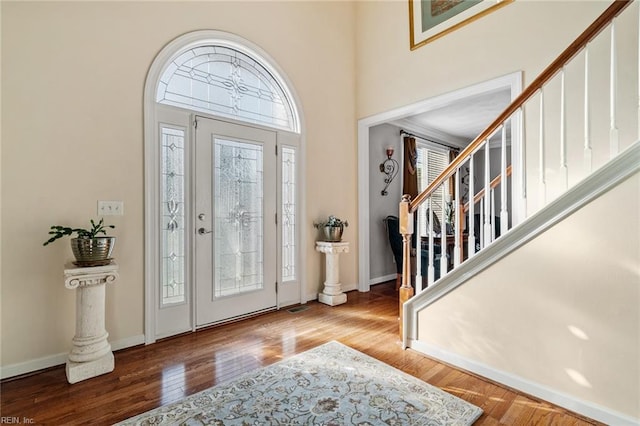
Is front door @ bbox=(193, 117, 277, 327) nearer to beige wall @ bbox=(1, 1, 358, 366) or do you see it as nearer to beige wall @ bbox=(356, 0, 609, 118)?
beige wall @ bbox=(1, 1, 358, 366)

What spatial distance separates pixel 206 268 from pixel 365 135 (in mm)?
2740

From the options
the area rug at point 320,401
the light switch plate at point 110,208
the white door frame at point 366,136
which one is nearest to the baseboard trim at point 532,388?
the area rug at point 320,401

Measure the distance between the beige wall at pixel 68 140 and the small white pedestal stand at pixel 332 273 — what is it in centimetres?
195

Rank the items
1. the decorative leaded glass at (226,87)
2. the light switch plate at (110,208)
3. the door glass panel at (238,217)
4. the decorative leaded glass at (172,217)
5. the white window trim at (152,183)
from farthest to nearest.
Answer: the door glass panel at (238,217), the decorative leaded glass at (226,87), the decorative leaded glass at (172,217), the white window trim at (152,183), the light switch plate at (110,208)

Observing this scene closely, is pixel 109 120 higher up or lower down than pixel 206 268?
higher up

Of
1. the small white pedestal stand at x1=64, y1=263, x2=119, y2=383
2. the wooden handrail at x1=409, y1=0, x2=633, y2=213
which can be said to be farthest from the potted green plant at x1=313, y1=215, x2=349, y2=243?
the small white pedestal stand at x1=64, y1=263, x2=119, y2=383

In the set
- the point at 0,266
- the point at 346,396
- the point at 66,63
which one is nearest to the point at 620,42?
the point at 346,396

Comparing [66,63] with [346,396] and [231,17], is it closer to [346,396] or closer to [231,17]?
[231,17]

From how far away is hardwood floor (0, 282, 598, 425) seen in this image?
5.72 feet

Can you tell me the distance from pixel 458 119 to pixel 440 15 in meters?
2.11

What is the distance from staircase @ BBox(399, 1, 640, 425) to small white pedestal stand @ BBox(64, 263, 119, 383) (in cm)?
222

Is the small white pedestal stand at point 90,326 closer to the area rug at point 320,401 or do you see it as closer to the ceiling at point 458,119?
the area rug at point 320,401

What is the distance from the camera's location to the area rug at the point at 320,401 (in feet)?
5.46

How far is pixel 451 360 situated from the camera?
89.4 inches
